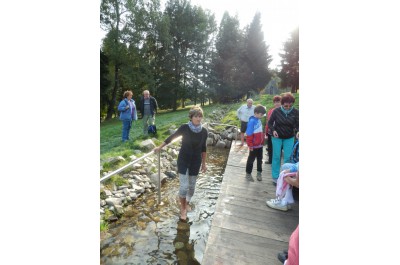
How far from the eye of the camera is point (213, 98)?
22.3 metres

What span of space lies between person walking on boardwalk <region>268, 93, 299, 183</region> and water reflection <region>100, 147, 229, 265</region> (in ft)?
5.16

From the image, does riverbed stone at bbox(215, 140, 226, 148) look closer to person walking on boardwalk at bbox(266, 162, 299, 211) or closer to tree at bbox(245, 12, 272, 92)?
person walking on boardwalk at bbox(266, 162, 299, 211)

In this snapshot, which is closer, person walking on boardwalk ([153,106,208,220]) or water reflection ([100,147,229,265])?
water reflection ([100,147,229,265])

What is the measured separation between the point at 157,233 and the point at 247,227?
4.23ft

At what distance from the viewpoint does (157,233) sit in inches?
124

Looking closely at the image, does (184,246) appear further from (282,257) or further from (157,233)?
(282,257)

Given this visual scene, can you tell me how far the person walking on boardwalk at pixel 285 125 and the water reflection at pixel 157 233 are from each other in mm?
1573

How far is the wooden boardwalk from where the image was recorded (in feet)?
6.87

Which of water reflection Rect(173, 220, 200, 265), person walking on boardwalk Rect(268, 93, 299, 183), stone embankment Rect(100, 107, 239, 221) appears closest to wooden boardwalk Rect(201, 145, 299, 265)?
water reflection Rect(173, 220, 200, 265)

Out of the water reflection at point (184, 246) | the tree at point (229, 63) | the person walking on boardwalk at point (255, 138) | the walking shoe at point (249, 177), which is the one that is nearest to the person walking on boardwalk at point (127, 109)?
the person walking on boardwalk at point (255, 138)

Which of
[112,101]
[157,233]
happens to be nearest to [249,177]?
[157,233]
